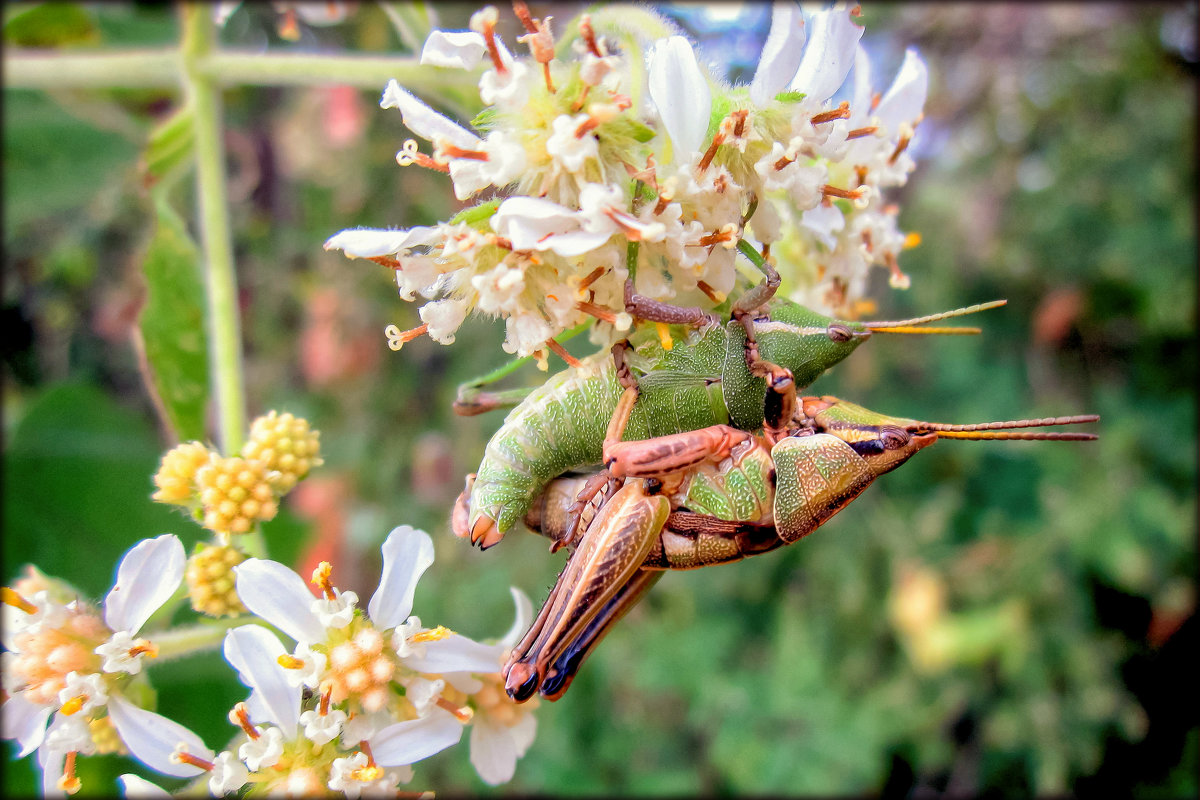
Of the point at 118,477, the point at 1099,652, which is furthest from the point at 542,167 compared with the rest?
the point at 1099,652

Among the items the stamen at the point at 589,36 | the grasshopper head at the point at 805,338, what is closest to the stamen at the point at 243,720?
the grasshopper head at the point at 805,338

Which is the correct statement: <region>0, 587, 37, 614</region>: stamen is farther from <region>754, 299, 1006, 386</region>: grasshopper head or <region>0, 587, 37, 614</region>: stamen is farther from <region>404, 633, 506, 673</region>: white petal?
<region>754, 299, 1006, 386</region>: grasshopper head

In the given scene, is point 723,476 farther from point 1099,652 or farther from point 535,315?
point 1099,652

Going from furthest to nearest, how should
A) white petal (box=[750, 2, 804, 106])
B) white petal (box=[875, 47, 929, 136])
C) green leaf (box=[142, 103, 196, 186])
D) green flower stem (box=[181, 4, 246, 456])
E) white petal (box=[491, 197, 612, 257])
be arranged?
green leaf (box=[142, 103, 196, 186]) → green flower stem (box=[181, 4, 246, 456]) → white petal (box=[875, 47, 929, 136]) → white petal (box=[750, 2, 804, 106]) → white petal (box=[491, 197, 612, 257])

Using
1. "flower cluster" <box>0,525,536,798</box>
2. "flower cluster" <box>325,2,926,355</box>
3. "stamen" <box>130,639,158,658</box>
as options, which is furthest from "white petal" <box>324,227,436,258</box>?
"stamen" <box>130,639,158,658</box>

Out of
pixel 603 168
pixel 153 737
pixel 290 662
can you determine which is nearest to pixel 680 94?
pixel 603 168

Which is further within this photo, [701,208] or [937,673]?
[937,673]
